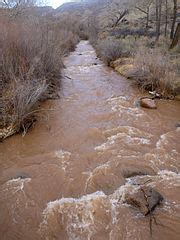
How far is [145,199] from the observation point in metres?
3.89

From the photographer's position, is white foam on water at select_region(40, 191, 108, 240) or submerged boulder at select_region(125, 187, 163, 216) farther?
submerged boulder at select_region(125, 187, 163, 216)

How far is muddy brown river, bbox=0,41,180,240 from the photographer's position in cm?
358

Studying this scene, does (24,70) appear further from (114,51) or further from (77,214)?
(114,51)

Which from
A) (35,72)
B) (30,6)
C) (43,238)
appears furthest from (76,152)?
(30,6)

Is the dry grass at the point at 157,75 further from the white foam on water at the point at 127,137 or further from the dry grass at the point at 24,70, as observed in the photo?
the dry grass at the point at 24,70

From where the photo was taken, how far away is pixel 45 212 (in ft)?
12.6

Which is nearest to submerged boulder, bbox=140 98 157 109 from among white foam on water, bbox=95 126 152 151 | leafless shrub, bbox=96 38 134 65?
white foam on water, bbox=95 126 152 151

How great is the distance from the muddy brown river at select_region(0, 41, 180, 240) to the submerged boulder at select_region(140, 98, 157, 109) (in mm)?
204

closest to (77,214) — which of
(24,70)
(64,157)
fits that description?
(64,157)

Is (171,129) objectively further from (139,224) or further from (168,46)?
(168,46)

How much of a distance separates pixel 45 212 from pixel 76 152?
5.66 ft

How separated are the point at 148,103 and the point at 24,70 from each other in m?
3.79

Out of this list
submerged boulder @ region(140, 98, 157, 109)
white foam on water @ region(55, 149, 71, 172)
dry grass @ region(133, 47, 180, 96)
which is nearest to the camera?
white foam on water @ region(55, 149, 71, 172)

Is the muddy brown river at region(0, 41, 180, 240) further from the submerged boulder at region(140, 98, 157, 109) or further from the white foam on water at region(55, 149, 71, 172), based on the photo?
the submerged boulder at region(140, 98, 157, 109)
